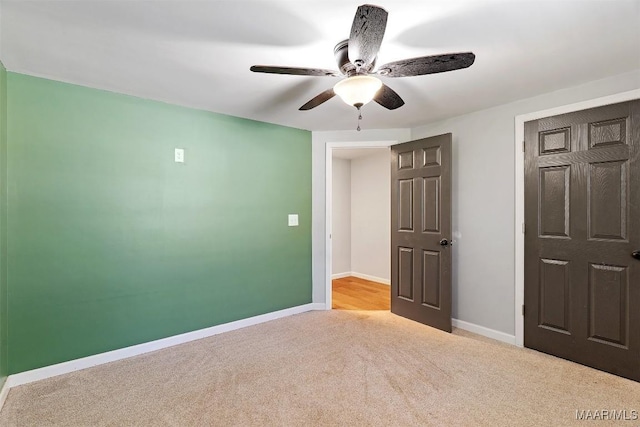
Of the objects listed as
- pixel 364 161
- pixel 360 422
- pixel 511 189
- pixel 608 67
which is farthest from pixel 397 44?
pixel 364 161

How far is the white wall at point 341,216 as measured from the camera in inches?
223

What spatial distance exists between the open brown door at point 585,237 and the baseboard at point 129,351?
249 centimetres

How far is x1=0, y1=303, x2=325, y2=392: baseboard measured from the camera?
2192 millimetres

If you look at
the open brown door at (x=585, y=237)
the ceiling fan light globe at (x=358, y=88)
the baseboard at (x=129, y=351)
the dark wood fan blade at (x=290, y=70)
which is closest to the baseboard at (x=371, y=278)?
the baseboard at (x=129, y=351)

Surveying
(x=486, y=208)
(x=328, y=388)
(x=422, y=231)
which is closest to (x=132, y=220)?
(x=328, y=388)

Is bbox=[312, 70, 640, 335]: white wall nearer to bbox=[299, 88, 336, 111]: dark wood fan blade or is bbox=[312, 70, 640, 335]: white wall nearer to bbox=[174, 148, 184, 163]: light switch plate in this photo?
bbox=[299, 88, 336, 111]: dark wood fan blade

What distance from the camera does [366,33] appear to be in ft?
4.52

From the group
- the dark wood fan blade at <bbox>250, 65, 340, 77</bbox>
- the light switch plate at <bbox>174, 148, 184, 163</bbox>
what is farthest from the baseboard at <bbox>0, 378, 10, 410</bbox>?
the dark wood fan blade at <bbox>250, 65, 340, 77</bbox>

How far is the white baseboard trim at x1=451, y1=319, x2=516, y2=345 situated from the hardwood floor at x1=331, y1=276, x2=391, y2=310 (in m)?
0.88

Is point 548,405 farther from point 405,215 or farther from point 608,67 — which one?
point 608,67

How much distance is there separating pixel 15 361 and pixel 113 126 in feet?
6.03

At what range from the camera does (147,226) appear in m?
2.69

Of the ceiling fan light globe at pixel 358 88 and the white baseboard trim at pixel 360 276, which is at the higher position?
the ceiling fan light globe at pixel 358 88

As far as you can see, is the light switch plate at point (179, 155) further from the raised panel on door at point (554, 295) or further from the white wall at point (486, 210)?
the raised panel on door at point (554, 295)
